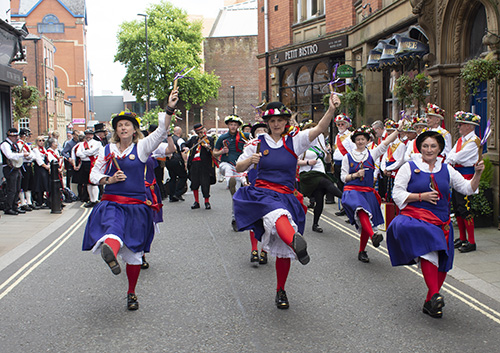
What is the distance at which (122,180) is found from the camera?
557 centimetres

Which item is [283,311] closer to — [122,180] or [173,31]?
[122,180]

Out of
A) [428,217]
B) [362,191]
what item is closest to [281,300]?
[428,217]

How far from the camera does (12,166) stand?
12867 mm

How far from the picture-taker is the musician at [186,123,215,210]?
13.4 metres

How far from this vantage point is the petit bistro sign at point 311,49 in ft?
74.6

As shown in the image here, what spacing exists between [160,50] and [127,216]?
51.3m

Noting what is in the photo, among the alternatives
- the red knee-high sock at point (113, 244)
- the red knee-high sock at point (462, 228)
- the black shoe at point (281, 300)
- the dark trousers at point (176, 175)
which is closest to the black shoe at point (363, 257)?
the red knee-high sock at point (462, 228)

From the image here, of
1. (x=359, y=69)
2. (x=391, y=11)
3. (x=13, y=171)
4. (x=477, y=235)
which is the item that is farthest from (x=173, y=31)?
(x=477, y=235)

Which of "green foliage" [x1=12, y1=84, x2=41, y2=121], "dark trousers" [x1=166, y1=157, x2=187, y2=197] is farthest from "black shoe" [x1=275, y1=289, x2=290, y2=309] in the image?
"green foliage" [x1=12, y1=84, x2=41, y2=121]

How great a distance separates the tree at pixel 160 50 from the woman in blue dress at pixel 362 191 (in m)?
46.5

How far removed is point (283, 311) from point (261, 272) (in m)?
1.61

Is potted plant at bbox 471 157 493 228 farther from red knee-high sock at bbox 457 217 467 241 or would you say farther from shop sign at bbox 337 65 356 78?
shop sign at bbox 337 65 356 78

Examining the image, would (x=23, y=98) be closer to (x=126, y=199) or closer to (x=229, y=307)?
(x=126, y=199)

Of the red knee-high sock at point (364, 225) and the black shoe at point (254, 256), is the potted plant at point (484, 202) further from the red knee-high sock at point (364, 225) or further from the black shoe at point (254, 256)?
the black shoe at point (254, 256)
